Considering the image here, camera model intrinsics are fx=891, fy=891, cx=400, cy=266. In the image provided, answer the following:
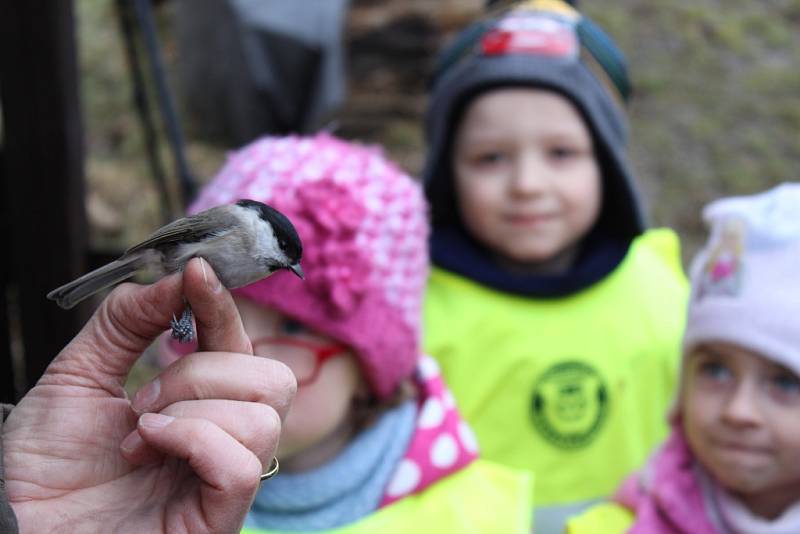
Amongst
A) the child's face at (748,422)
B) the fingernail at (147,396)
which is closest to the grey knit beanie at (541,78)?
the child's face at (748,422)

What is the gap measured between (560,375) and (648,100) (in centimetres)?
373

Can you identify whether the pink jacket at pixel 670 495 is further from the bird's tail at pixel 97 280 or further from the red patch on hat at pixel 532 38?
the bird's tail at pixel 97 280

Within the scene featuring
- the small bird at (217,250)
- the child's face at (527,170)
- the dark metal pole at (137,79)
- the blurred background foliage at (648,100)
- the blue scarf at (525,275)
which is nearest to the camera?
the small bird at (217,250)

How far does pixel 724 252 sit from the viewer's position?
72.8 inches

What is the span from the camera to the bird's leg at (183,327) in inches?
44.5

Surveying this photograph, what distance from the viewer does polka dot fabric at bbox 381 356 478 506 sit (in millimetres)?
1838

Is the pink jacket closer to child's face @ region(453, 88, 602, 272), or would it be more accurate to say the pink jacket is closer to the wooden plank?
child's face @ region(453, 88, 602, 272)

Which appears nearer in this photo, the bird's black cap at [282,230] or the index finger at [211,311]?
the index finger at [211,311]

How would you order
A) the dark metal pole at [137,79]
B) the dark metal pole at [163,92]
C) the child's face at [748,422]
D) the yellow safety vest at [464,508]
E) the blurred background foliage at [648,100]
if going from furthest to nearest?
the blurred background foliage at [648,100] < the dark metal pole at [137,79] < the dark metal pole at [163,92] < the yellow safety vest at [464,508] < the child's face at [748,422]

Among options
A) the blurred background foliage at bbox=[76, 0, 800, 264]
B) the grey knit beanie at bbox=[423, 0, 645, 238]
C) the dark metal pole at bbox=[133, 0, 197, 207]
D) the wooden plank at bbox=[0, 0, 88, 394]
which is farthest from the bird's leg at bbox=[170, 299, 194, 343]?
the blurred background foliage at bbox=[76, 0, 800, 264]

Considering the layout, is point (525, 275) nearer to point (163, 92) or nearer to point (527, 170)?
point (527, 170)

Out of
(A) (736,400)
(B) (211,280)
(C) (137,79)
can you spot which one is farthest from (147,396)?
(C) (137,79)

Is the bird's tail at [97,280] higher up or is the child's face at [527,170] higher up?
the bird's tail at [97,280]

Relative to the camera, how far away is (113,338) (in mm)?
1139
